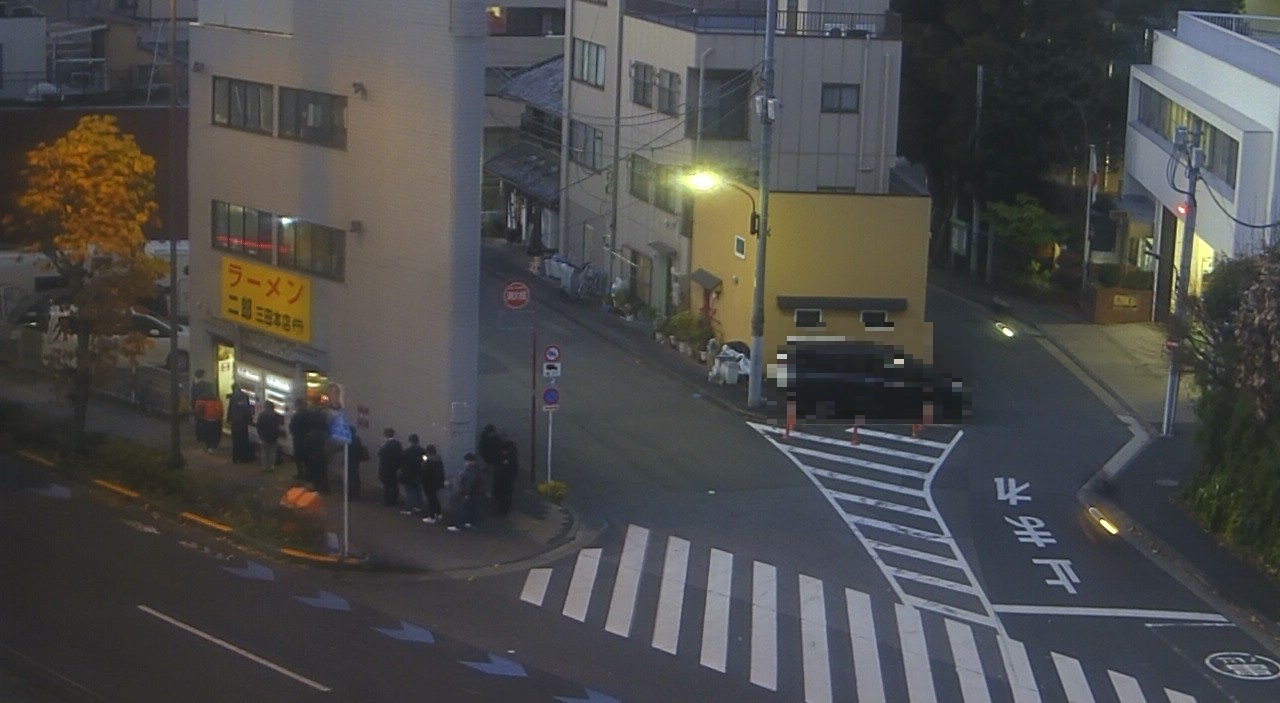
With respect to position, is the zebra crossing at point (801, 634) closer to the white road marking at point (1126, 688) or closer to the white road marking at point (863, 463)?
the white road marking at point (1126, 688)

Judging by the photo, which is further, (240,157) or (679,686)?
(240,157)

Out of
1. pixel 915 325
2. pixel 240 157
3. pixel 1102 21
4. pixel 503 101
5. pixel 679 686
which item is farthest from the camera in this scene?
pixel 503 101

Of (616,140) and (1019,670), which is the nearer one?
(1019,670)

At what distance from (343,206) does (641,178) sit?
17600 millimetres

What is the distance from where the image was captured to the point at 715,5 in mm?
45875

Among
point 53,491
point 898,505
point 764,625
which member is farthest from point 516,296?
point 764,625

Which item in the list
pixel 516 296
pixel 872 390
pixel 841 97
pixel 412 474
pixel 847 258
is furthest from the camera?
pixel 841 97

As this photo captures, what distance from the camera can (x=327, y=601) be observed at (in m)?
21.1

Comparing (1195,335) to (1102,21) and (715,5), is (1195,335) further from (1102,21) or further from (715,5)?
(1102,21)

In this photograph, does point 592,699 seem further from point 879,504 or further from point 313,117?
point 313,117

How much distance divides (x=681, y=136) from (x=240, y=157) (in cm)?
1458

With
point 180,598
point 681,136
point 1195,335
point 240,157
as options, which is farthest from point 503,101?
point 180,598

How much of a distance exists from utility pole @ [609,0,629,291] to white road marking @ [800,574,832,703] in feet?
73.6

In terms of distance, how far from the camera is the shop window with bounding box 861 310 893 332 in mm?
35188
